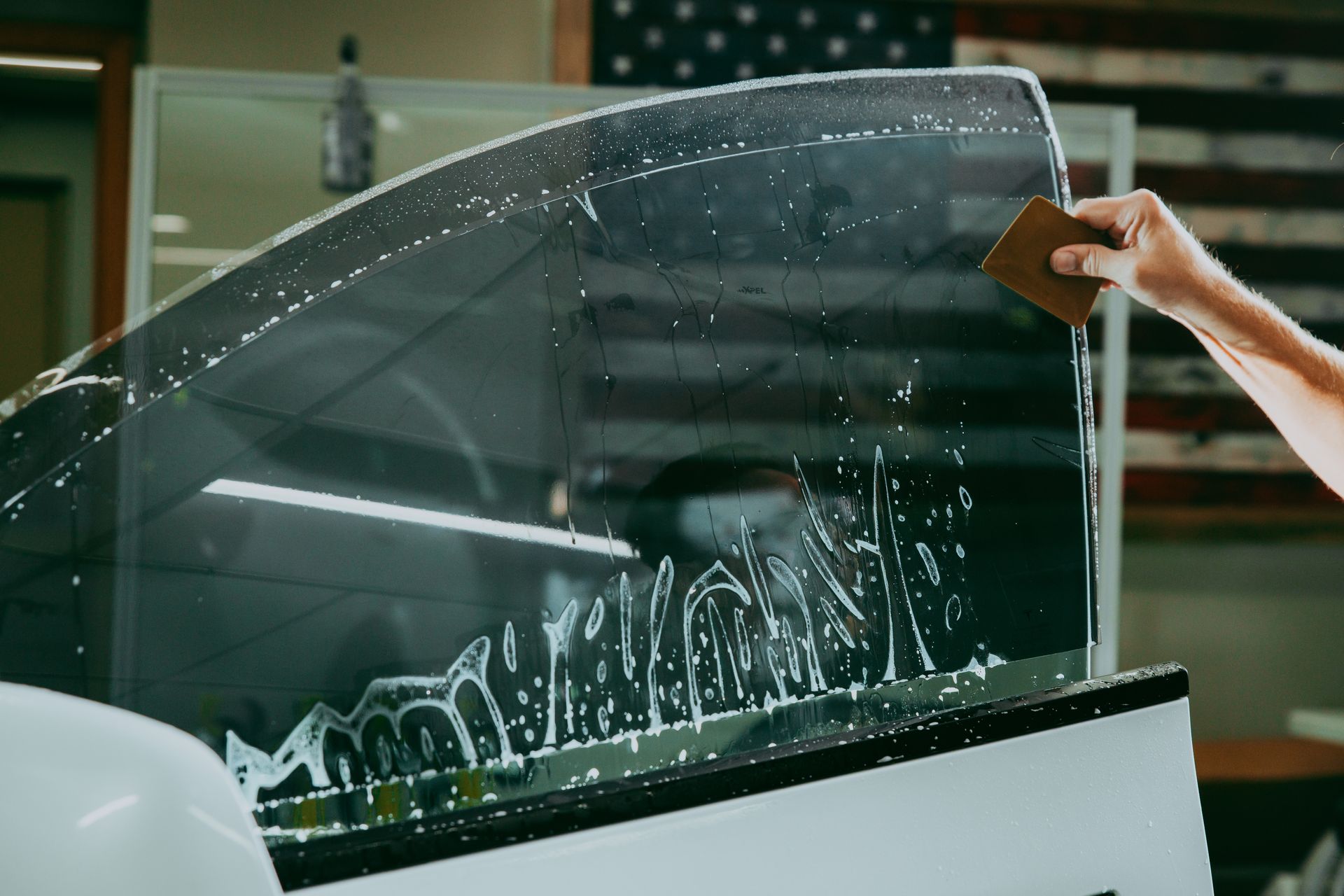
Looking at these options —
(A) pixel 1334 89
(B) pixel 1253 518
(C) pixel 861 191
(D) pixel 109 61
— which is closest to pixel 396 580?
(C) pixel 861 191

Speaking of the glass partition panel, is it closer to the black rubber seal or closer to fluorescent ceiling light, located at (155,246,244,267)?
fluorescent ceiling light, located at (155,246,244,267)

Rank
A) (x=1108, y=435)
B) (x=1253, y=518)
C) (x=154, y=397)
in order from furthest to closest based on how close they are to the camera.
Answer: (x=1253, y=518) < (x=1108, y=435) < (x=154, y=397)

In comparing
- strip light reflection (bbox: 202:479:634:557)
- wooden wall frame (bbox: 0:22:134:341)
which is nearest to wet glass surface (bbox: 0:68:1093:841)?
strip light reflection (bbox: 202:479:634:557)

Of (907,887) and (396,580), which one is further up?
(396,580)

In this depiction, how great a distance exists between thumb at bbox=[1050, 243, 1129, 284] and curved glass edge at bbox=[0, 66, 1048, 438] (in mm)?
121

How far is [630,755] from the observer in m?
0.52

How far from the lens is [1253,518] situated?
264 cm

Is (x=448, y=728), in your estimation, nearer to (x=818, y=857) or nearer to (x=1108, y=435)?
(x=818, y=857)

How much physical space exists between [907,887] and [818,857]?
58mm

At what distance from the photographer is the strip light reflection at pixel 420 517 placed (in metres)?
0.46

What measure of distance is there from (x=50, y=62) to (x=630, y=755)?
276 centimetres

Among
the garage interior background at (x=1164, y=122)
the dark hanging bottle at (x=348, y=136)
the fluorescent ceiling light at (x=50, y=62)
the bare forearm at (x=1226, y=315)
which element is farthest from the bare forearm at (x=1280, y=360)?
the fluorescent ceiling light at (x=50, y=62)

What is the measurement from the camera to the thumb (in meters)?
0.67

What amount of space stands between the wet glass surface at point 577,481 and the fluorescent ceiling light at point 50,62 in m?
2.43
